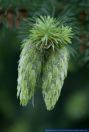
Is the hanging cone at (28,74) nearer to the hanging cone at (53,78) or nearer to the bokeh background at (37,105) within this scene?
the hanging cone at (53,78)

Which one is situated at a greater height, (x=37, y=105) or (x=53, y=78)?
(x=53, y=78)

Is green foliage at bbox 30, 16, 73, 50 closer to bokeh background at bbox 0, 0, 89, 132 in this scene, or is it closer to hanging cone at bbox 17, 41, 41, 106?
hanging cone at bbox 17, 41, 41, 106

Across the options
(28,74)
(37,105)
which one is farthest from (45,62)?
(37,105)

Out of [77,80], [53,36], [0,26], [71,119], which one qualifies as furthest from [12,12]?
[71,119]

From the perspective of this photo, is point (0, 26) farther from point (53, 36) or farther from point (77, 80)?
point (77, 80)

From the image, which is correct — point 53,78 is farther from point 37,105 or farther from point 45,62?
point 37,105

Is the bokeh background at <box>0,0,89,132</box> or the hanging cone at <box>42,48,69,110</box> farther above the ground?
the hanging cone at <box>42,48,69,110</box>

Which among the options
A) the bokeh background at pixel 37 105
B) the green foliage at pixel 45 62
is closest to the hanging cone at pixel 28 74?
the green foliage at pixel 45 62

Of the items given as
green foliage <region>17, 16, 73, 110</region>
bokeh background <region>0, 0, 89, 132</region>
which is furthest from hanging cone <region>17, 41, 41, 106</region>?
bokeh background <region>0, 0, 89, 132</region>
